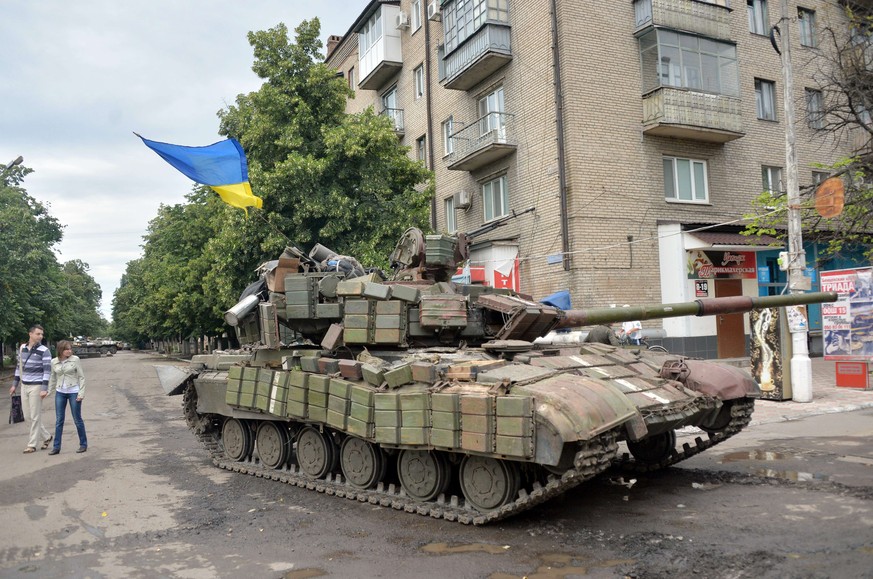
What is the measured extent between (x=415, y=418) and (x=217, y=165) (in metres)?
5.90

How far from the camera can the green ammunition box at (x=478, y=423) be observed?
223 inches

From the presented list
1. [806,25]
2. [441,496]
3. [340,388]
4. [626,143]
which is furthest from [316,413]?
[806,25]

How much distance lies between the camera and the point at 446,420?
19.7 ft

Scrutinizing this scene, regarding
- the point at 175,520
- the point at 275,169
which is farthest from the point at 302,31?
the point at 175,520

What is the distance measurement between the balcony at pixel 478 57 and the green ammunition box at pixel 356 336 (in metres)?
13.4

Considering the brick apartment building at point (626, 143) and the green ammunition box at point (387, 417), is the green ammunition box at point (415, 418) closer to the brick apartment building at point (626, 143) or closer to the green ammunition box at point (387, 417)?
the green ammunition box at point (387, 417)

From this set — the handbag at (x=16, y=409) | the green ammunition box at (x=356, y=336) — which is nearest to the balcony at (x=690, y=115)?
the green ammunition box at (x=356, y=336)

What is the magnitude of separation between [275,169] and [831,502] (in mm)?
13875

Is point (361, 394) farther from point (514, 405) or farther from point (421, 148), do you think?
point (421, 148)

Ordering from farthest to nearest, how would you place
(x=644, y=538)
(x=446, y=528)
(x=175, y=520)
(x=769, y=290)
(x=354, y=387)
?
(x=769, y=290), (x=354, y=387), (x=175, y=520), (x=446, y=528), (x=644, y=538)

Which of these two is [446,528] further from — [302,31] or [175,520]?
[302,31]

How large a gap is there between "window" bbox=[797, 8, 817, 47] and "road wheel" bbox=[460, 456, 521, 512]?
2141 cm

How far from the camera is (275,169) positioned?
55.9 ft

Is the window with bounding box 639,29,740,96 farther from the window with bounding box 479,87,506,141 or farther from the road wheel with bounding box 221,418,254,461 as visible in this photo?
the road wheel with bounding box 221,418,254,461
